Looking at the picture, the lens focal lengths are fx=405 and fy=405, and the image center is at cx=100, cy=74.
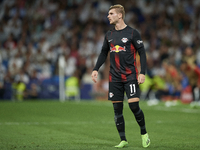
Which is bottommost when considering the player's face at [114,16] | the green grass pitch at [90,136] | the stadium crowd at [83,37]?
the green grass pitch at [90,136]

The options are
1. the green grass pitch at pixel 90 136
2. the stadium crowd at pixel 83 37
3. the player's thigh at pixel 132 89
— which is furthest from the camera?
the stadium crowd at pixel 83 37

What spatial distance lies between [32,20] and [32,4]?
149 centimetres

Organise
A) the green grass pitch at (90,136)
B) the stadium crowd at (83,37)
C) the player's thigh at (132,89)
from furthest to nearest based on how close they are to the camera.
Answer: the stadium crowd at (83,37) → the green grass pitch at (90,136) → the player's thigh at (132,89)

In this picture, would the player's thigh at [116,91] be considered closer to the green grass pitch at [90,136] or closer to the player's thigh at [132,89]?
the player's thigh at [132,89]

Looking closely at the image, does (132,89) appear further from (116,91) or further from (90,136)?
(90,136)

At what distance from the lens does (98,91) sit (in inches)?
926

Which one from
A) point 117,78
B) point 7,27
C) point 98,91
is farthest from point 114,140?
point 7,27

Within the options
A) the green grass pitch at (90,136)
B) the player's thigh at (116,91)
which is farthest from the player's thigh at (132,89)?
the green grass pitch at (90,136)

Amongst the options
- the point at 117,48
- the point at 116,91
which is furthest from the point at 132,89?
the point at 117,48

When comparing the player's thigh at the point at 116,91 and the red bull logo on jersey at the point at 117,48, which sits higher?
the red bull logo on jersey at the point at 117,48

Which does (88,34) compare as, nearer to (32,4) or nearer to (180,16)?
(32,4)

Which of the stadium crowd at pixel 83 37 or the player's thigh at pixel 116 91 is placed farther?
the stadium crowd at pixel 83 37

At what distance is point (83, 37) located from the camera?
2670cm

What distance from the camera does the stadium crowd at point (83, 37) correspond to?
2348cm
